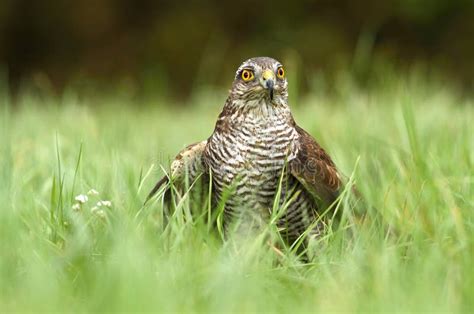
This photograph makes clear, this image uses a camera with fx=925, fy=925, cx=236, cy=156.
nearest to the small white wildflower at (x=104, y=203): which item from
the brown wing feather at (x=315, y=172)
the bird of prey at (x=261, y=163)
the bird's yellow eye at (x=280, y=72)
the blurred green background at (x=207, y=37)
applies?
the bird of prey at (x=261, y=163)

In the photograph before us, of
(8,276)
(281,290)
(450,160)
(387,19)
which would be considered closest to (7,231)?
(8,276)

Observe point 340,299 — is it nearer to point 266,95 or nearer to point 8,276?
point 8,276

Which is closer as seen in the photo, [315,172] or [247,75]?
[315,172]

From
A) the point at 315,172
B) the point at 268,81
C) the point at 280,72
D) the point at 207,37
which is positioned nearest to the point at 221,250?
the point at 315,172

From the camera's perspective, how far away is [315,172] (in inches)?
145

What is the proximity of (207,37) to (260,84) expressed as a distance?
8.57 metres

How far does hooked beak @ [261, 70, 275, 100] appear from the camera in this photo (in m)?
3.71

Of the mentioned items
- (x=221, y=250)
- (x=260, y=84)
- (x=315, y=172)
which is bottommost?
(x=221, y=250)

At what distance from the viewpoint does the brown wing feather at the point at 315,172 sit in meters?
3.65

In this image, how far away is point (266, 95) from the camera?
377cm

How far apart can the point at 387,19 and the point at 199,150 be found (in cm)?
845

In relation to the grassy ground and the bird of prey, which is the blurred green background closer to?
the grassy ground

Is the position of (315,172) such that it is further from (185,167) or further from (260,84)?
(185,167)

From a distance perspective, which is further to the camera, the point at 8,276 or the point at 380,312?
the point at 8,276
